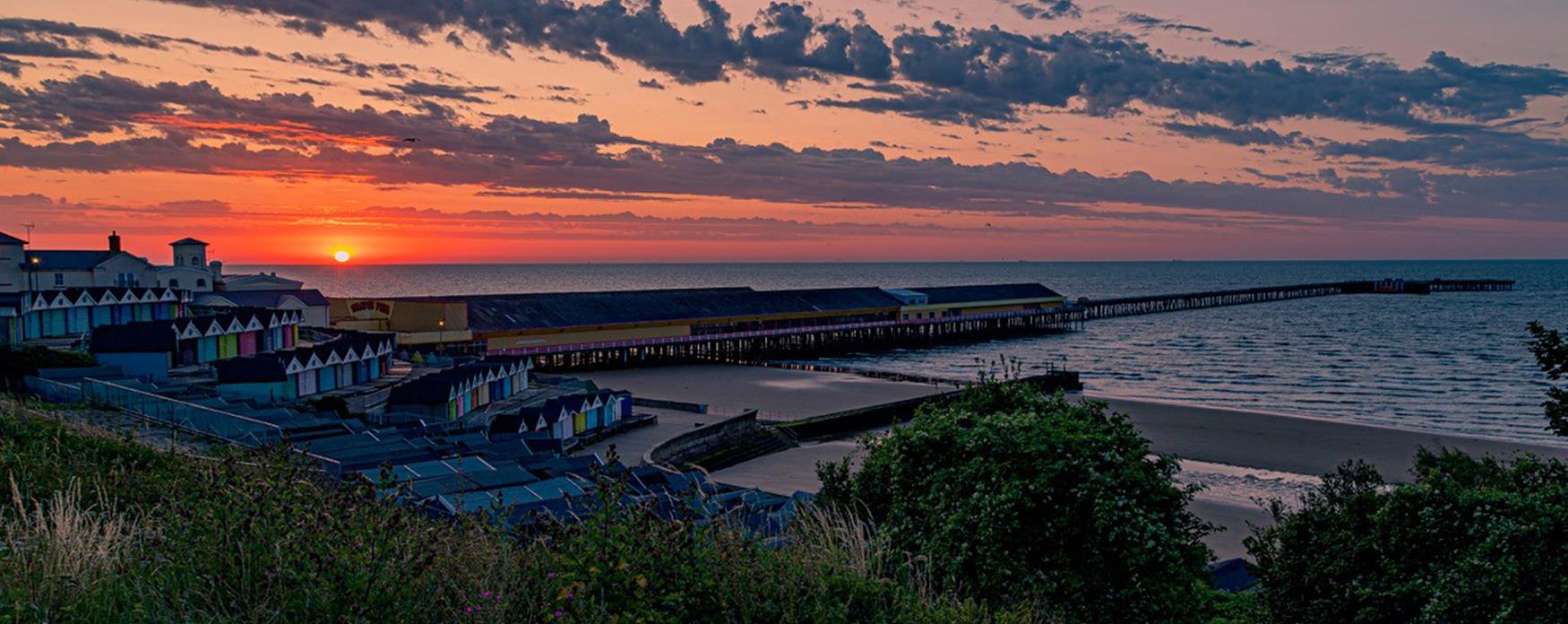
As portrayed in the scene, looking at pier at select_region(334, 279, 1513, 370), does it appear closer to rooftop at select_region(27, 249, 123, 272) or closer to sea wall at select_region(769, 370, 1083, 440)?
rooftop at select_region(27, 249, 123, 272)

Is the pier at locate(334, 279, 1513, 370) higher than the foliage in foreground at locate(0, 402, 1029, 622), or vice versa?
the foliage in foreground at locate(0, 402, 1029, 622)

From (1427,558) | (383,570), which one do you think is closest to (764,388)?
(1427,558)

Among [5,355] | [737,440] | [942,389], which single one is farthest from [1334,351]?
[5,355]

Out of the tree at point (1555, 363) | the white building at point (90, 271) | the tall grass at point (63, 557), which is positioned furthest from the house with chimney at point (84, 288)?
the tree at point (1555, 363)

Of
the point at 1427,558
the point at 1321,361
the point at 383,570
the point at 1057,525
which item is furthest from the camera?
the point at 1321,361

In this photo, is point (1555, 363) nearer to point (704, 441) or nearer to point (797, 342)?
point (704, 441)

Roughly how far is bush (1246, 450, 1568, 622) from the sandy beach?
13337 millimetres

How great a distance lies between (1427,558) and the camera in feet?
32.6

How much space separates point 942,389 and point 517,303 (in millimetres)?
31284

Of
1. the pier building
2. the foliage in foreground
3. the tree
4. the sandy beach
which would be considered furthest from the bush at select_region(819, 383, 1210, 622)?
the pier building

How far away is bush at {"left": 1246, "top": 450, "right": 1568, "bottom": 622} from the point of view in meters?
9.12

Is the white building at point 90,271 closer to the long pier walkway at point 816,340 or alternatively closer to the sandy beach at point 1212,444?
the long pier walkway at point 816,340

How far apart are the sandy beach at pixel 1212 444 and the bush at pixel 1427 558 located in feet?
43.8

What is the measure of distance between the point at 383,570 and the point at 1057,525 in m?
6.16
